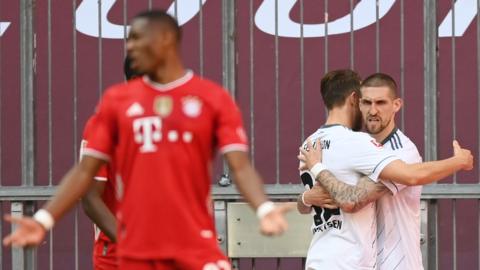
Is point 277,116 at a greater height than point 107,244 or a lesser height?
greater

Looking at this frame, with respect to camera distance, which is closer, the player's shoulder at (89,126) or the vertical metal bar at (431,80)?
the player's shoulder at (89,126)

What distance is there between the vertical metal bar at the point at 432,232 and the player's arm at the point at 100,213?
3.43 meters

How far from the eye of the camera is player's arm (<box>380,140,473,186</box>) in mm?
6738

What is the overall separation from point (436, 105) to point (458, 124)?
→ 0.49 meters

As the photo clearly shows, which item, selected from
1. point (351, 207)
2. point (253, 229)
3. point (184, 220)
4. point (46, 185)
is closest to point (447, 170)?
point (351, 207)

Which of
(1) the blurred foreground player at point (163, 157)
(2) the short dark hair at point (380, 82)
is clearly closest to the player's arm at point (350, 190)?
(2) the short dark hair at point (380, 82)

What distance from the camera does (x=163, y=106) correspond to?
5262mm

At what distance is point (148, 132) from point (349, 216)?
1.91 m

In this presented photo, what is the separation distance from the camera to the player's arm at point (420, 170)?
6.74m

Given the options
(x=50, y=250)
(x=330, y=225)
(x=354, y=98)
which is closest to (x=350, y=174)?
(x=330, y=225)

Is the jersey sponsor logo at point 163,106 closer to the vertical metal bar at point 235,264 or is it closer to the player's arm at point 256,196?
the player's arm at point 256,196

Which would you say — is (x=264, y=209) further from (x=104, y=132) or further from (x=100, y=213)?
(x=100, y=213)

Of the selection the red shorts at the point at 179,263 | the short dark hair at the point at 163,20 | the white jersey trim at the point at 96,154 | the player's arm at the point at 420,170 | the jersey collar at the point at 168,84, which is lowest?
the red shorts at the point at 179,263

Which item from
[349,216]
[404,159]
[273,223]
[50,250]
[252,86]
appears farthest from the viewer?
[50,250]
